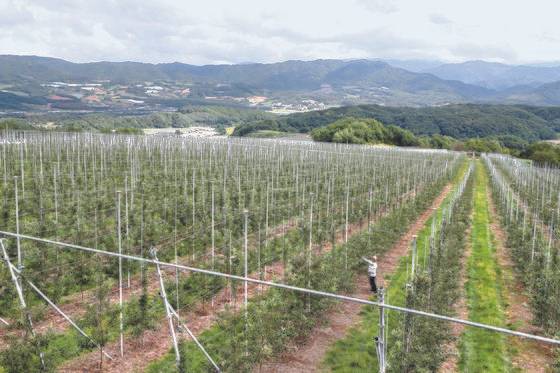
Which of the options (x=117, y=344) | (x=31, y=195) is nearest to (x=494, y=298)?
(x=117, y=344)

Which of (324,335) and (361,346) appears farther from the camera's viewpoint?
(324,335)

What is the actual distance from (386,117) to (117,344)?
489 feet

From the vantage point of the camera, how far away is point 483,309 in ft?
42.8

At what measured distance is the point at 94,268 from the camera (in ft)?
39.1

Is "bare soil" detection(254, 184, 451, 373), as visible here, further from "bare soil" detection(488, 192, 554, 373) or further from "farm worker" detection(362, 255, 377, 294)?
"bare soil" detection(488, 192, 554, 373)

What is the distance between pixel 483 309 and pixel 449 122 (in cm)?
13563

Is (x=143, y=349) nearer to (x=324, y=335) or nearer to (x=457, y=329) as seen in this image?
(x=324, y=335)

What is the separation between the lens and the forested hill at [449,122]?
134 metres

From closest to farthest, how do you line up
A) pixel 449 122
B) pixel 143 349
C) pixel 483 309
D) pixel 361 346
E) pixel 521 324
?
pixel 143 349 < pixel 361 346 < pixel 521 324 < pixel 483 309 < pixel 449 122

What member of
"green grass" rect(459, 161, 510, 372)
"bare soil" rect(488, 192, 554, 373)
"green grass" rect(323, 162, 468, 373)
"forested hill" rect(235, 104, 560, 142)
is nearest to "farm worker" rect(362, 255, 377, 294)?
"green grass" rect(323, 162, 468, 373)

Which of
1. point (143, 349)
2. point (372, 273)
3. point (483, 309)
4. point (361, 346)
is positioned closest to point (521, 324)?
point (483, 309)

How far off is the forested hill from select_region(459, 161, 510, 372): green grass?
3977 inches

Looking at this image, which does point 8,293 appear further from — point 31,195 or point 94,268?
point 31,195

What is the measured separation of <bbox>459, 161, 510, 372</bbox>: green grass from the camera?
10164mm
